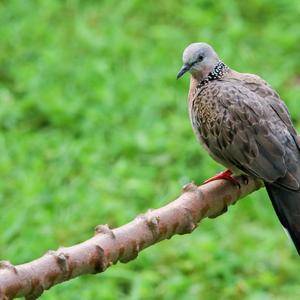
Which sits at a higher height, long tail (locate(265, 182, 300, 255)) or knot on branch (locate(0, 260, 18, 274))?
long tail (locate(265, 182, 300, 255))

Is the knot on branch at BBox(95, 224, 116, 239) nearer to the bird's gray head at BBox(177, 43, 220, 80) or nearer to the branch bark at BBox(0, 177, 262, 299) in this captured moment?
the branch bark at BBox(0, 177, 262, 299)

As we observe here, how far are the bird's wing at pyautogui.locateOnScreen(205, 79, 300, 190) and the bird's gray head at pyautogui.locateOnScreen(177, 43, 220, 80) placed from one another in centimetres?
21

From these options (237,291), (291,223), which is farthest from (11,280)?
(237,291)

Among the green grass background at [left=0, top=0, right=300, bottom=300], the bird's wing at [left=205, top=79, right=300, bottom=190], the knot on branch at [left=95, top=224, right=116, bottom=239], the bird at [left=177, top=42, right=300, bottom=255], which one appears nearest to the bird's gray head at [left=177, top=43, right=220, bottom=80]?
the bird at [left=177, top=42, right=300, bottom=255]

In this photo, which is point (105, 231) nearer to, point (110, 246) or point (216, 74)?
point (110, 246)

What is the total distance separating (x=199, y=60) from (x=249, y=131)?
54 centimetres

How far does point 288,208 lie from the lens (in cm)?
399

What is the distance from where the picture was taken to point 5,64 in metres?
8.36

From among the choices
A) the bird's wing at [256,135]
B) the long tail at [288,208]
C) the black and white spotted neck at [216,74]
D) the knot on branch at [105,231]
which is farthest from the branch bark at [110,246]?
the black and white spotted neck at [216,74]

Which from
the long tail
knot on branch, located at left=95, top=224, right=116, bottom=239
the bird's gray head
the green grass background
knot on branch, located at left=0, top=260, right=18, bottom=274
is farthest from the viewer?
the green grass background

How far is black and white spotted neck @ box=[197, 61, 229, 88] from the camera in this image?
15.3ft

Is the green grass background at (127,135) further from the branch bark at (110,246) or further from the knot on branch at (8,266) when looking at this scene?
the knot on branch at (8,266)

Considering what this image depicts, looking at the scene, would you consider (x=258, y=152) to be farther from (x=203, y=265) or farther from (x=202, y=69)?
(x=203, y=265)

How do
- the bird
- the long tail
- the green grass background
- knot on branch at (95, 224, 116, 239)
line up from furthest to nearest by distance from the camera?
1. the green grass background
2. the bird
3. the long tail
4. knot on branch at (95, 224, 116, 239)
